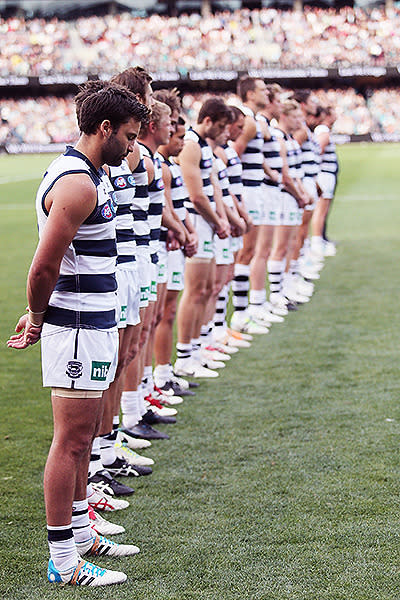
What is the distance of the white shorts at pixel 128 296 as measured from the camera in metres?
4.26

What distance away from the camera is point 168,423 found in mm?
5586

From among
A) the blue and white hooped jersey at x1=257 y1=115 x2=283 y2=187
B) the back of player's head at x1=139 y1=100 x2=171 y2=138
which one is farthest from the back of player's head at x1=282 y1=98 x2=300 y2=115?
the back of player's head at x1=139 y1=100 x2=171 y2=138

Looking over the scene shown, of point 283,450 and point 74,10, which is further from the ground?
point 74,10

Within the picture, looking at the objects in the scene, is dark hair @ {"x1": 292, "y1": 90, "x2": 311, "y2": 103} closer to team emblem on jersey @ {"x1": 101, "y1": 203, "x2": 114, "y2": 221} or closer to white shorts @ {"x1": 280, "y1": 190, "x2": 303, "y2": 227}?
white shorts @ {"x1": 280, "y1": 190, "x2": 303, "y2": 227}

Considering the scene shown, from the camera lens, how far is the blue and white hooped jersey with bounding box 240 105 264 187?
27.3 feet

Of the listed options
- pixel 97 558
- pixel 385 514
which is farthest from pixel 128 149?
pixel 385 514

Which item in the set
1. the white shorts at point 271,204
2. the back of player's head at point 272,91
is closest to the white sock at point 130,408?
the white shorts at point 271,204

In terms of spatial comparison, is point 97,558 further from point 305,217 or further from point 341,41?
point 341,41

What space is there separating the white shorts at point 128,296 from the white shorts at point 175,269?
1.76 m

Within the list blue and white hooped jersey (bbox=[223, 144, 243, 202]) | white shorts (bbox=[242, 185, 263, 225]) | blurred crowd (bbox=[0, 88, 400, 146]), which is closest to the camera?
blue and white hooped jersey (bbox=[223, 144, 243, 202])

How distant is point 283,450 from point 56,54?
42.3 m

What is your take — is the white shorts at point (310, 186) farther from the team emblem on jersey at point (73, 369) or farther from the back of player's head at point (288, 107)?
the team emblem on jersey at point (73, 369)

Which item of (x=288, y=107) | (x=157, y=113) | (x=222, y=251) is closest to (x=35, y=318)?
(x=157, y=113)

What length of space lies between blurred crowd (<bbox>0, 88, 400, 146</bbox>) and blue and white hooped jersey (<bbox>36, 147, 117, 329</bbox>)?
37932mm
